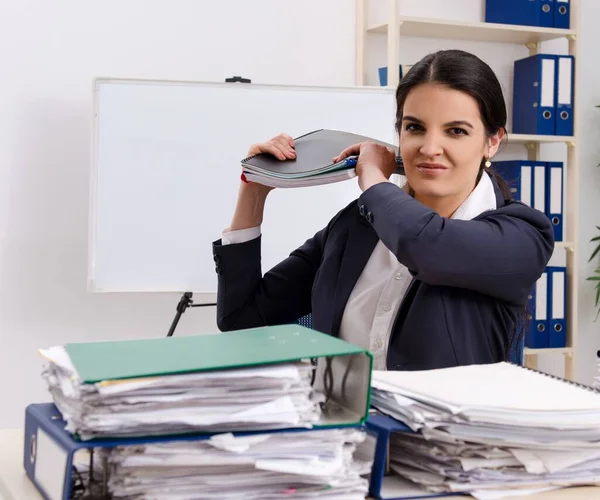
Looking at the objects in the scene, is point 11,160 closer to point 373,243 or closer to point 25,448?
point 373,243

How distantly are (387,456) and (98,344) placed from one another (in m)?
0.34

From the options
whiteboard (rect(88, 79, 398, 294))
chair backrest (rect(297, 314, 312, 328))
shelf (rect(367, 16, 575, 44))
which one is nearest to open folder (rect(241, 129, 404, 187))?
chair backrest (rect(297, 314, 312, 328))

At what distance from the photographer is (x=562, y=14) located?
3.61 metres

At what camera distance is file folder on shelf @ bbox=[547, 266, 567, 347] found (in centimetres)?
358

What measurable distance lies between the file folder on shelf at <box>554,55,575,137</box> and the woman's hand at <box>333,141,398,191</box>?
80.5 inches

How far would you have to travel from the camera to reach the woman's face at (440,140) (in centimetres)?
168

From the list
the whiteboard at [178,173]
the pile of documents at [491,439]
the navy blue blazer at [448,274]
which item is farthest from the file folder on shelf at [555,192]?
the pile of documents at [491,439]

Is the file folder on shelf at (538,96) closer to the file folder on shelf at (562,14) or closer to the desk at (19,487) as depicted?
the file folder on shelf at (562,14)

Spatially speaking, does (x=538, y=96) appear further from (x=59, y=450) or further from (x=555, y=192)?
(x=59, y=450)

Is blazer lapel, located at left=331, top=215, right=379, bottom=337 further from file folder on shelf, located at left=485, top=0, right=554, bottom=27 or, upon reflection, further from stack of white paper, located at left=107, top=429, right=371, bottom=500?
file folder on shelf, located at left=485, top=0, right=554, bottom=27

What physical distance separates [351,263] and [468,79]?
427 millimetres

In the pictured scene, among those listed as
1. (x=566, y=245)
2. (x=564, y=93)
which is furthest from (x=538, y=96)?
(x=566, y=245)

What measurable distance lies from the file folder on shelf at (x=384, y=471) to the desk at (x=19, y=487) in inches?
2.1

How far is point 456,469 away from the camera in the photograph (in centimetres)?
94
